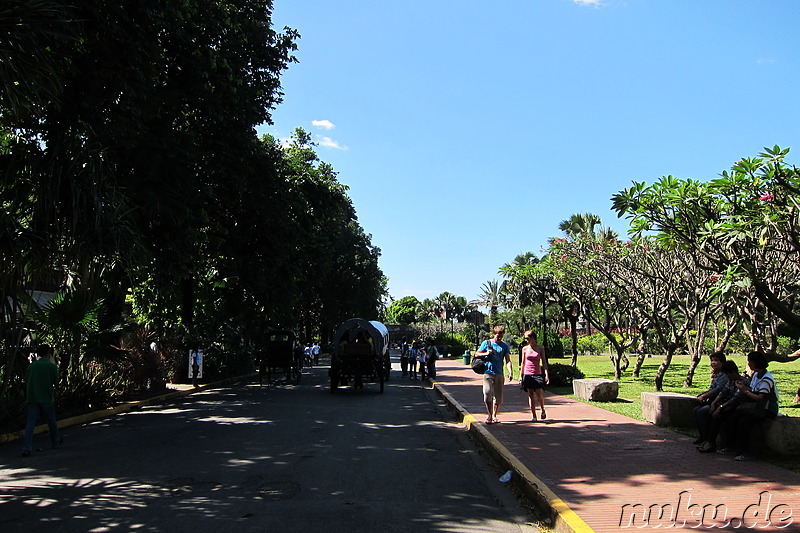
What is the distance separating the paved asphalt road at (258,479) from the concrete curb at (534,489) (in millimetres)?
205

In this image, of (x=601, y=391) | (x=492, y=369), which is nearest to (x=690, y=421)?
(x=492, y=369)

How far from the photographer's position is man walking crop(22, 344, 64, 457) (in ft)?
29.0

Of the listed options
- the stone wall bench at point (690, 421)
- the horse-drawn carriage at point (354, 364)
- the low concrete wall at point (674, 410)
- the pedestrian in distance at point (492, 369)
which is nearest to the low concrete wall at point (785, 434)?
the stone wall bench at point (690, 421)

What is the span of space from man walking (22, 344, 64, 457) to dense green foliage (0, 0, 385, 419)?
7.41 ft

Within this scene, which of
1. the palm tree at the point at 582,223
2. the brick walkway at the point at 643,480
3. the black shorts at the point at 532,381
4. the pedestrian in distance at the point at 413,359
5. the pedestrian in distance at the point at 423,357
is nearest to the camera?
the brick walkway at the point at 643,480

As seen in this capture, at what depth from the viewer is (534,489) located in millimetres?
6164

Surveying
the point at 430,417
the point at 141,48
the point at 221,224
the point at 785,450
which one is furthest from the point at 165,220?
the point at 785,450

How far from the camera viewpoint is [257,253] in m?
21.3

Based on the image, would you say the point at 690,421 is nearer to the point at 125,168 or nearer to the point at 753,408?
the point at 753,408

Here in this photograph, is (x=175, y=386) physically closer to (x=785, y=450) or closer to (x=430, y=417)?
(x=430, y=417)

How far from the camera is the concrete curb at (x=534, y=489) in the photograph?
16.6ft

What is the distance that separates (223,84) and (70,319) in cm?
641

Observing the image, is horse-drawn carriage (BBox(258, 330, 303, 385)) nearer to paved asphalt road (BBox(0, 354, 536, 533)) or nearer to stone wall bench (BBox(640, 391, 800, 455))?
paved asphalt road (BBox(0, 354, 536, 533))

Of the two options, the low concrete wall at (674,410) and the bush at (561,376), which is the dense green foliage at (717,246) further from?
the bush at (561,376)
